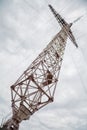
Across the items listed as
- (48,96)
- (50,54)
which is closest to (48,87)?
(48,96)

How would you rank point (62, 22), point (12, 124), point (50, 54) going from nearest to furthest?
point (12, 124), point (50, 54), point (62, 22)

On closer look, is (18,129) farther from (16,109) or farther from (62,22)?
(62,22)

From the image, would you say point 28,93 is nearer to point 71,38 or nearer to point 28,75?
point 28,75

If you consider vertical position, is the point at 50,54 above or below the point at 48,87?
above

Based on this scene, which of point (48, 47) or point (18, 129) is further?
point (48, 47)

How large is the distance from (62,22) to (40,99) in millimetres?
14857

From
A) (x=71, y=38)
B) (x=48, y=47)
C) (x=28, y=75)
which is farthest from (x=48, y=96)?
(x=71, y=38)

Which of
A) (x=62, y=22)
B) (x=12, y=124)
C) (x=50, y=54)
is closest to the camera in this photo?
(x=12, y=124)

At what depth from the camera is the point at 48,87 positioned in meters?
45.0

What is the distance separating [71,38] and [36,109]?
15120 mm

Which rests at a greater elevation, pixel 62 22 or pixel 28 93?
pixel 62 22

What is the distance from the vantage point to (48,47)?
47875 mm

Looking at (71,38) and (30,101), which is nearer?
(30,101)

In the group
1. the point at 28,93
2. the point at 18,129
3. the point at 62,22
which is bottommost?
the point at 18,129
